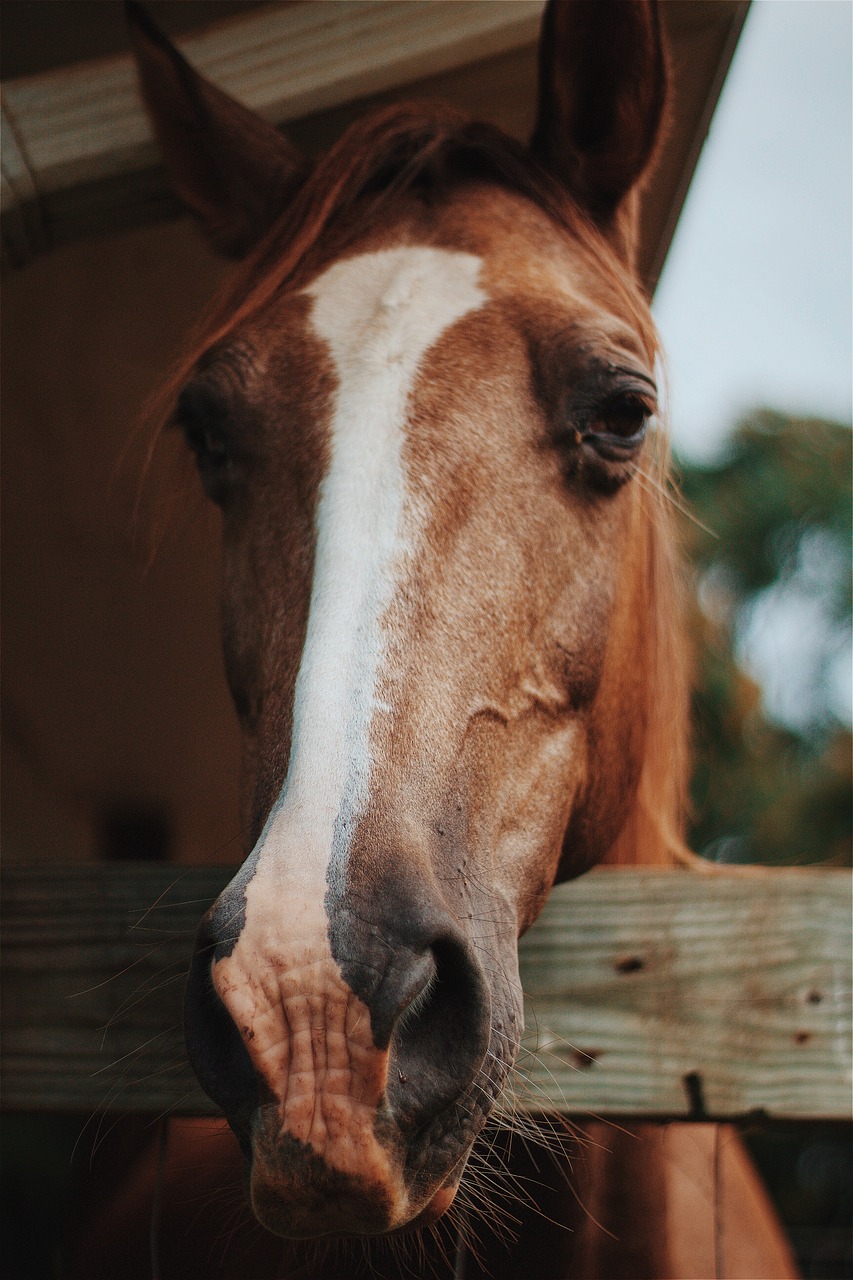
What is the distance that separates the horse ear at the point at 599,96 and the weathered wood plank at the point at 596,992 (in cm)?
130

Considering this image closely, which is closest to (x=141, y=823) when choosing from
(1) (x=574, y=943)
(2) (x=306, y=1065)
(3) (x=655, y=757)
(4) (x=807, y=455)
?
(3) (x=655, y=757)

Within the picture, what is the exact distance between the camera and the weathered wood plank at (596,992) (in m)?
1.21

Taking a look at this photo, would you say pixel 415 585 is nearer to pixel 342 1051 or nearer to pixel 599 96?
pixel 342 1051

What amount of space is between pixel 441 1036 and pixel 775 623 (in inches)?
418

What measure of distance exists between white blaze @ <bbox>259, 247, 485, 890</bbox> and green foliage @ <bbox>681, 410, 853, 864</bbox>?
251 inches

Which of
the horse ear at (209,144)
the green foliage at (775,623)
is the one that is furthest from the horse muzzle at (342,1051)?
the green foliage at (775,623)

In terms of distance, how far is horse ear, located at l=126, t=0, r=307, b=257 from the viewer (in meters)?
1.76

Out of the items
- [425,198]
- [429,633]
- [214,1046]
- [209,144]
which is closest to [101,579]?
[209,144]

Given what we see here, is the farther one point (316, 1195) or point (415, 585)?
point (415, 585)

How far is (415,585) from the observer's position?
1112 millimetres

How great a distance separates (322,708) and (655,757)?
1138 millimetres

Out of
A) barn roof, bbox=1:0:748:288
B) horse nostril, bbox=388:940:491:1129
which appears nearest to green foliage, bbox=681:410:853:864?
barn roof, bbox=1:0:748:288

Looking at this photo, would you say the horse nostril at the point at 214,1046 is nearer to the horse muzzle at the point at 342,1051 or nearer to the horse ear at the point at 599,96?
the horse muzzle at the point at 342,1051

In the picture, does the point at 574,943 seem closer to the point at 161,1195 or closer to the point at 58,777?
the point at 161,1195
